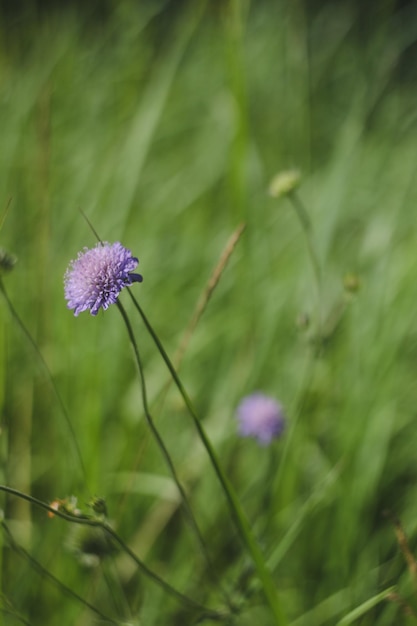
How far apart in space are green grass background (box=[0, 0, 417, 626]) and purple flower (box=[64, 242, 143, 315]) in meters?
0.28

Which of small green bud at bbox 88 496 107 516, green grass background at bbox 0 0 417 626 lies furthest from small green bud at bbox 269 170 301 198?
small green bud at bbox 88 496 107 516

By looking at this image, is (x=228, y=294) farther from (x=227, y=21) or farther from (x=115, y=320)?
(x=227, y=21)

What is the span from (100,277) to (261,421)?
19.3 inches

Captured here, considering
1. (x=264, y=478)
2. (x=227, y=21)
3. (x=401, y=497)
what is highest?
(x=227, y=21)

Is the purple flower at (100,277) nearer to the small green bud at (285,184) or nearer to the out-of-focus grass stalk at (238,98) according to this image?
the small green bud at (285,184)

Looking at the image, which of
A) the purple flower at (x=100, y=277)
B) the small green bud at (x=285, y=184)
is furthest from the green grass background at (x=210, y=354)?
the purple flower at (x=100, y=277)

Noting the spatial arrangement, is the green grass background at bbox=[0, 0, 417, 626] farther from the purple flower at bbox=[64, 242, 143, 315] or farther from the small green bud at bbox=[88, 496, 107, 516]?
the purple flower at bbox=[64, 242, 143, 315]

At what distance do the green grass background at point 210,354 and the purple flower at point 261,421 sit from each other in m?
0.03

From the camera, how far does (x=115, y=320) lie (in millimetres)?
1367

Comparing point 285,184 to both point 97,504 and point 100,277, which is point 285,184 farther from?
point 97,504

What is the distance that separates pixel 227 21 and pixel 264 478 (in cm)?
74

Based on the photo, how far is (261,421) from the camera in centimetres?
101

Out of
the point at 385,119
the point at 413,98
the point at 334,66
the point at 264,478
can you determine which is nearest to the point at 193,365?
the point at 264,478

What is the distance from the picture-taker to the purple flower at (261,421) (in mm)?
1007
